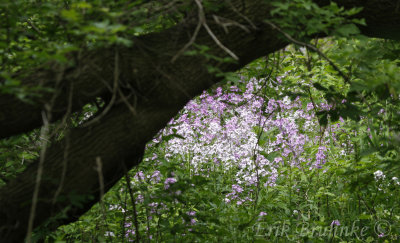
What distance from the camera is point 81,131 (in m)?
2.38

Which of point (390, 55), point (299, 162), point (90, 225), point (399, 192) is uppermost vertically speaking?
point (390, 55)

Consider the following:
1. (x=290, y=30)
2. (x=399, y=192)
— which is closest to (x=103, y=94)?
(x=290, y=30)

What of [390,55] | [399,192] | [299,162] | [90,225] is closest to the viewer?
[390,55]

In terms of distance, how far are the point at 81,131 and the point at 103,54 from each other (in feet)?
1.43

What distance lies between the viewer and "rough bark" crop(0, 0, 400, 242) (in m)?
2.23

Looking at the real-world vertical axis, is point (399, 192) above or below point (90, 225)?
above

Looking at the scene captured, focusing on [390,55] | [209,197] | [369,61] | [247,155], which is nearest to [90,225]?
[209,197]

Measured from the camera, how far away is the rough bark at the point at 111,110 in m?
2.23

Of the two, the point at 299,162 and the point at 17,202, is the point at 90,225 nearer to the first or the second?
the point at 17,202

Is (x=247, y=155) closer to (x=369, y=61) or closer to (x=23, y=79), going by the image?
(x=369, y=61)

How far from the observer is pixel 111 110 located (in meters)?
2.42

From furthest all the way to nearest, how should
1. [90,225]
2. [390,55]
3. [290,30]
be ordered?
[90,225], [390,55], [290,30]

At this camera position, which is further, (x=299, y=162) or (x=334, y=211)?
(x=299, y=162)

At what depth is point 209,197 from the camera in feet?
12.2
